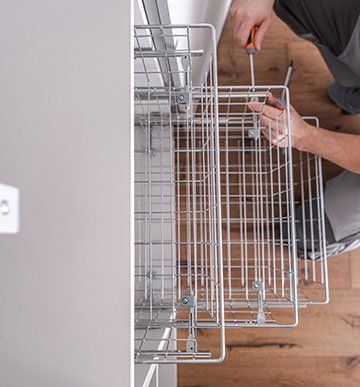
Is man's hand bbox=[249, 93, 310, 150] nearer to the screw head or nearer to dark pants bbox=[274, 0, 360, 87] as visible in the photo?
dark pants bbox=[274, 0, 360, 87]

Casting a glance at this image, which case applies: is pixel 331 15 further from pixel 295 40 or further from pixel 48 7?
pixel 48 7

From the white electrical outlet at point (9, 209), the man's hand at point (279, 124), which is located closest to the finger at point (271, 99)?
the man's hand at point (279, 124)

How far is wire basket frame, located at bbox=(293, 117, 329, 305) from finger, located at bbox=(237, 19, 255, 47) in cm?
37

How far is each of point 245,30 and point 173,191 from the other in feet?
1.37

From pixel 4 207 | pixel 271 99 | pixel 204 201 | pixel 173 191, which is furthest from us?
pixel 173 191

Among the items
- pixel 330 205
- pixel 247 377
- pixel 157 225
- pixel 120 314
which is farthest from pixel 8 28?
pixel 247 377

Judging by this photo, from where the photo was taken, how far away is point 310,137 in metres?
1.00

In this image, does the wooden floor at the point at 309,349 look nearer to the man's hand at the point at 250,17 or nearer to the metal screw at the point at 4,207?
the man's hand at the point at 250,17

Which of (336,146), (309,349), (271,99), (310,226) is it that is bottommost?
(309,349)

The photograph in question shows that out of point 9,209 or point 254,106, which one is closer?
point 9,209

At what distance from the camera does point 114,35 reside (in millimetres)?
502

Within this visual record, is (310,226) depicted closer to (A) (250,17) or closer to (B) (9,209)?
(A) (250,17)

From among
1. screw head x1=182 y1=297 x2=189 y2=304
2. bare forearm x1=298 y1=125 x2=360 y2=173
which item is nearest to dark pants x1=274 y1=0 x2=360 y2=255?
bare forearm x1=298 y1=125 x2=360 y2=173

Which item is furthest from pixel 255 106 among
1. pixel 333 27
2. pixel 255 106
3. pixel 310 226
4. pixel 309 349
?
pixel 309 349
